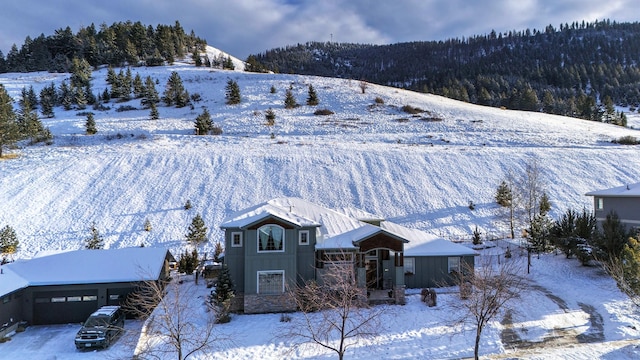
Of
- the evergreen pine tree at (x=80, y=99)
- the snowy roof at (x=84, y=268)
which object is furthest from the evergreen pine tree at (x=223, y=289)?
the evergreen pine tree at (x=80, y=99)

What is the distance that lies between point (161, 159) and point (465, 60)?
189 meters

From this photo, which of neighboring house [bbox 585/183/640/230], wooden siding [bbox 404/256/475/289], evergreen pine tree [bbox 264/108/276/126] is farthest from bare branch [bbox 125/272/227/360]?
evergreen pine tree [bbox 264/108/276/126]

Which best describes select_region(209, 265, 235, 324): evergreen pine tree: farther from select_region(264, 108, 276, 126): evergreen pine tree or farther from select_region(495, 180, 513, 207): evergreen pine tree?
select_region(264, 108, 276, 126): evergreen pine tree

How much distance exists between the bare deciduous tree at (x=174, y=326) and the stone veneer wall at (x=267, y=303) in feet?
6.06

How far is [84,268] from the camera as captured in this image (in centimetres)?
2012

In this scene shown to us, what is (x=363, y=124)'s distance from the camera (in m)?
59.4

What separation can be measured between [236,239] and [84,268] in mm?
8772

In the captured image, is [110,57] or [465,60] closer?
[110,57]

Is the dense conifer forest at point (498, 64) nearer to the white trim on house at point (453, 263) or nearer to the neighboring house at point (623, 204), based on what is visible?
the neighboring house at point (623, 204)

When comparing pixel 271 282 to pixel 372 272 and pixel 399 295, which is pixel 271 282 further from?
pixel 399 295

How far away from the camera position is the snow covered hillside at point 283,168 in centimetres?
3269

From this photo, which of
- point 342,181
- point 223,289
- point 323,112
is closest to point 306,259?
point 223,289

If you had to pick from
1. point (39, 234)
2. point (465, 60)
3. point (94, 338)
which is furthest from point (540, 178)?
point (465, 60)

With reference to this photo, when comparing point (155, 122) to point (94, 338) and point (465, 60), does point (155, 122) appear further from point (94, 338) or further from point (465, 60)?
point (465, 60)
